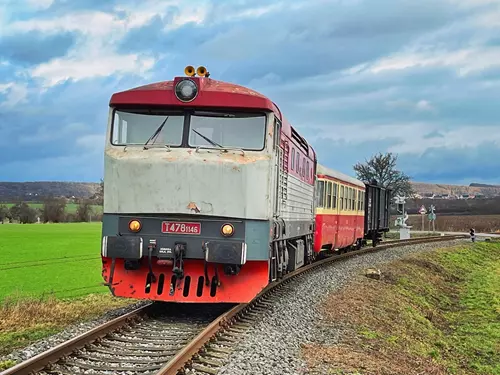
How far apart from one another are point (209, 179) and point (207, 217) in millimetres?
611

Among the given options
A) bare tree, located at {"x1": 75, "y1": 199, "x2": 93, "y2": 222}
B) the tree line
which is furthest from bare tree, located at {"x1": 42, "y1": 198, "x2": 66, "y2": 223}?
bare tree, located at {"x1": 75, "y1": 199, "x2": 93, "y2": 222}

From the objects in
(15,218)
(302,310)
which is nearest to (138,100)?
(302,310)

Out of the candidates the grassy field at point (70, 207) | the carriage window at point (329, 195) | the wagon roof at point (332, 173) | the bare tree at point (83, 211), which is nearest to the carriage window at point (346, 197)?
the wagon roof at point (332, 173)

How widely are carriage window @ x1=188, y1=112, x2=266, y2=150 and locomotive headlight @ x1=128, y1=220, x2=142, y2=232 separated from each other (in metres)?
1.65

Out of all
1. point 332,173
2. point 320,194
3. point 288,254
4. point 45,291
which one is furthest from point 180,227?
point 332,173

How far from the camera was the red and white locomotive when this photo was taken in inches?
387

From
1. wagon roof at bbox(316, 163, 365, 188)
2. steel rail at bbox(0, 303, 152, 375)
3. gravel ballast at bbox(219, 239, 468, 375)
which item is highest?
wagon roof at bbox(316, 163, 365, 188)

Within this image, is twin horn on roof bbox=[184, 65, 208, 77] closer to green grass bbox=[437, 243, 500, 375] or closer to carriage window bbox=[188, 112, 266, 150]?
carriage window bbox=[188, 112, 266, 150]

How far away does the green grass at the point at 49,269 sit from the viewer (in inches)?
612

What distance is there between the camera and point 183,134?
10.2 m

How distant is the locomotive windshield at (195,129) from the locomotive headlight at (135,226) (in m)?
1.33

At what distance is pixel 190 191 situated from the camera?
984cm

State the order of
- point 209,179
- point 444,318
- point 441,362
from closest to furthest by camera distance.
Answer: point 209,179, point 441,362, point 444,318

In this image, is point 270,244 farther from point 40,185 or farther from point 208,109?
point 40,185
